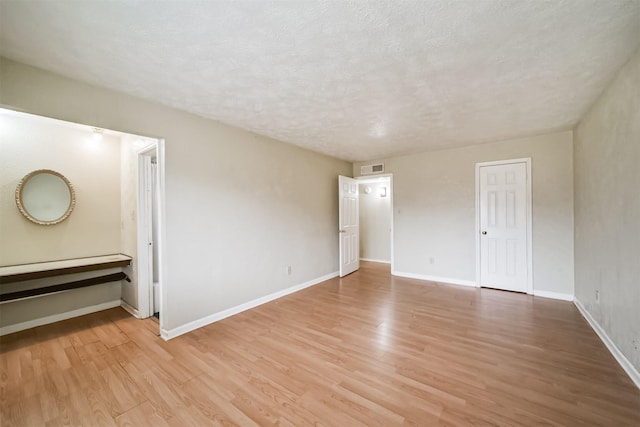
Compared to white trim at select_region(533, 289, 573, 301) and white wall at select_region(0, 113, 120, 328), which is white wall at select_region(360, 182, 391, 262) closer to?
white trim at select_region(533, 289, 573, 301)

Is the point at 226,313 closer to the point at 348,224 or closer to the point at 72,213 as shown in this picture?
the point at 72,213

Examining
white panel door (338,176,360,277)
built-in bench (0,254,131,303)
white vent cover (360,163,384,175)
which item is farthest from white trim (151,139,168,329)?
white vent cover (360,163,384,175)

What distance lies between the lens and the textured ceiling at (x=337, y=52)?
137 cm

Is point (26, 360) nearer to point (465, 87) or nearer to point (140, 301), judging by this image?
point (140, 301)

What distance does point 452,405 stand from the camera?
1.67m

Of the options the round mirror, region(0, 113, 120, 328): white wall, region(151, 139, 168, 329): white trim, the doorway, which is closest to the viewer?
region(151, 139, 168, 329): white trim

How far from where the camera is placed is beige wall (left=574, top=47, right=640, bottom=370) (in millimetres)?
1825

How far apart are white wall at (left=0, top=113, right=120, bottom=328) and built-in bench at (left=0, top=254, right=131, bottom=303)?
0.16 meters

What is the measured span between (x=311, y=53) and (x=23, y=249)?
13.1ft

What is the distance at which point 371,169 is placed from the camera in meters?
5.43

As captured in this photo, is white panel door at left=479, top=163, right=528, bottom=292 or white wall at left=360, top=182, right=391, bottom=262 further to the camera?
white wall at left=360, top=182, right=391, bottom=262

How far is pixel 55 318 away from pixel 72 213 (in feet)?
4.33

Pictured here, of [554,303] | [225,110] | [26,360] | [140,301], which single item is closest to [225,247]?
[140,301]

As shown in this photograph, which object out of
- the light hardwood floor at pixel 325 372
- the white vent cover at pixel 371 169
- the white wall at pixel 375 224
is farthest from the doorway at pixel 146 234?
the white wall at pixel 375 224
